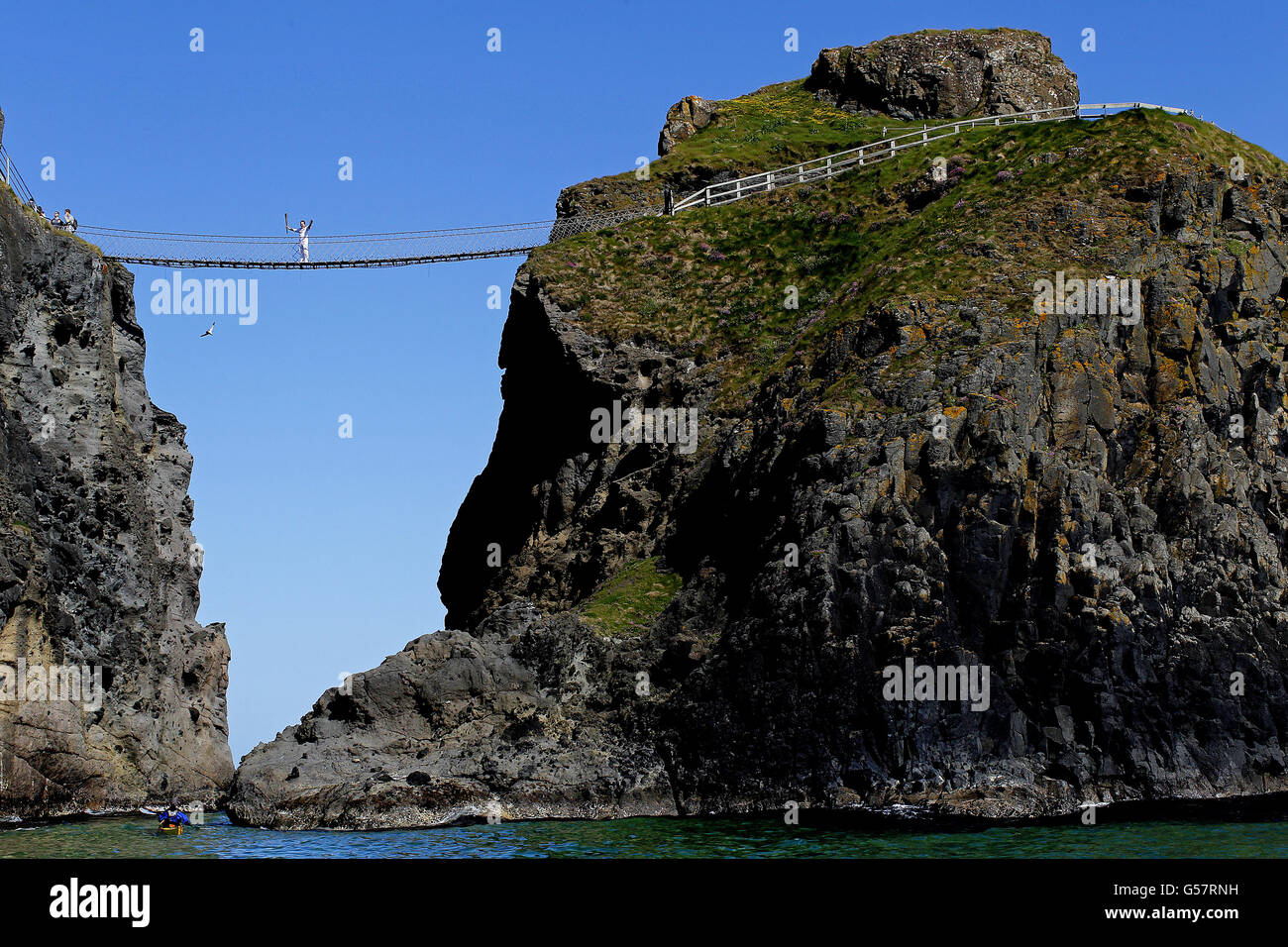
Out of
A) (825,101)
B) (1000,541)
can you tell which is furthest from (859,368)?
(825,101)

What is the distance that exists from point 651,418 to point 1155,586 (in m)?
28.3

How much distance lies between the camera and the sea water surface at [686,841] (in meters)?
38.6

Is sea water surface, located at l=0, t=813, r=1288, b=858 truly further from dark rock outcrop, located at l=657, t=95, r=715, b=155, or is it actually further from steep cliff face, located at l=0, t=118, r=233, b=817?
dark rock outcrop, located at l=657, t=95, r=715, b=155

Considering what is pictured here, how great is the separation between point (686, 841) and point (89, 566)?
1311 inches

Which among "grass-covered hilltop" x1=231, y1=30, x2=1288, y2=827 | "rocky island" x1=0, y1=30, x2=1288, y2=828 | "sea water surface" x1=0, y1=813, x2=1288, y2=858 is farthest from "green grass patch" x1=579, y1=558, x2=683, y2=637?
"sea water surface" x1=0, y1=813, x2=1288, y2=858

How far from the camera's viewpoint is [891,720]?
4878 centimetres

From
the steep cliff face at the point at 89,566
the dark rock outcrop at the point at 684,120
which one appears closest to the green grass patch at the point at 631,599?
the steep cliff face at the point at 89,566

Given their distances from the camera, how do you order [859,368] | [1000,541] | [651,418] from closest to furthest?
[1000,541] → [859,368] → [651,418]

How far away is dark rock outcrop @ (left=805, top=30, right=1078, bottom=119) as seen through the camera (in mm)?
108188

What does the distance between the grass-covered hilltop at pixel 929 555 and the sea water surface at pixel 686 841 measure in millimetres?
2863

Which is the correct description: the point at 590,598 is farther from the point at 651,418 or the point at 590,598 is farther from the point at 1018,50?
the point at 1018,50

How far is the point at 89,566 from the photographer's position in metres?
63.1

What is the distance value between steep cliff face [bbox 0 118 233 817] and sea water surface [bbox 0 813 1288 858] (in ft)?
28.4

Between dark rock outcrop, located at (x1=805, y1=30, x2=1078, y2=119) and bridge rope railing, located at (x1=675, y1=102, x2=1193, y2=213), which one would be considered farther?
dark rock outcrop, located at (x1=805, y1=30, x2=1078, y2=119)
